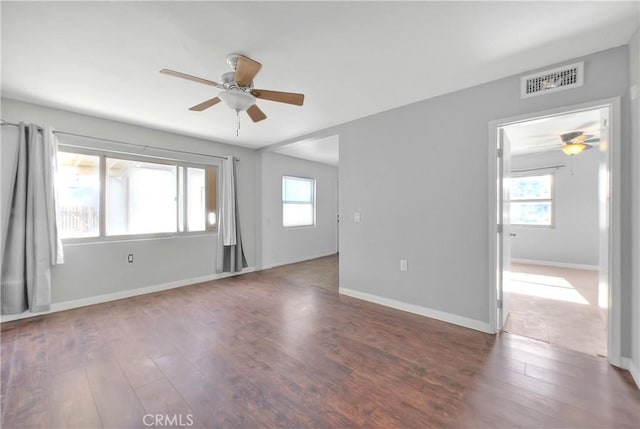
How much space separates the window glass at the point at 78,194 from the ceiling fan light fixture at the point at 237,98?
2.61 meters

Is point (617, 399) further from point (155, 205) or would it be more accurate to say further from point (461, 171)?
point (155, 205)

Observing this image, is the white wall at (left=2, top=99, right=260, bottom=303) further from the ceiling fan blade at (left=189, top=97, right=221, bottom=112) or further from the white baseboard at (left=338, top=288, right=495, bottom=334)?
the white baseboard at (left=338, top=288, right=495, bottom=334)

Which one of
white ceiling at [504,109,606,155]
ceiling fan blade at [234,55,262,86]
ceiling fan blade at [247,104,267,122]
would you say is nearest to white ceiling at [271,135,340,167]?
ceiling fan blade at [247,104,267,122]

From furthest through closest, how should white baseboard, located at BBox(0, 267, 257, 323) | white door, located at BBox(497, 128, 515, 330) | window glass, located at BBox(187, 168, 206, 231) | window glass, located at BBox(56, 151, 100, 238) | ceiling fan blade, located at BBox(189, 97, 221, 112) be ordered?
window glass, located at BBox(187, 168, 206, 231)
window glass, located at BBox(56, 151, 100, 238)
white baseboard, located at BBox(0, 267, 257, 323)
white door, located at BBox(497, 128, 515, 330)
ceiling fan blade, located at BBox(189, 97, 221, 112)

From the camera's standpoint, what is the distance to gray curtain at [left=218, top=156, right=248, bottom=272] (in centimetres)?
470

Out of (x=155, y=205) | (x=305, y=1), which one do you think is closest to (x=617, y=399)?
(x=305, y=1)

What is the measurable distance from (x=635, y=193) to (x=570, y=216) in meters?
4.53

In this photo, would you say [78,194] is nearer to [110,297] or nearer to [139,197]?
[139,197]

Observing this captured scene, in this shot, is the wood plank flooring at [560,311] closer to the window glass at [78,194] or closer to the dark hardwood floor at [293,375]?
the dark hardwood floor at [293,375]

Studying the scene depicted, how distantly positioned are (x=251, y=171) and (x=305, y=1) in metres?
3.98

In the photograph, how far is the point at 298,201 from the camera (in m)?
6.37

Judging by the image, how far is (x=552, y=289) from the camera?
387cm

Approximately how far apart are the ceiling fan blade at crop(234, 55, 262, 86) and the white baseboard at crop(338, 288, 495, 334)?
287cm

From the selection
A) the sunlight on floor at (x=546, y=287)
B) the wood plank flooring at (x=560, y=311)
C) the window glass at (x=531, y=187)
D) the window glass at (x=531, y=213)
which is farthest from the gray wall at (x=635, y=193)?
the window glass at (x=531, y=213)
